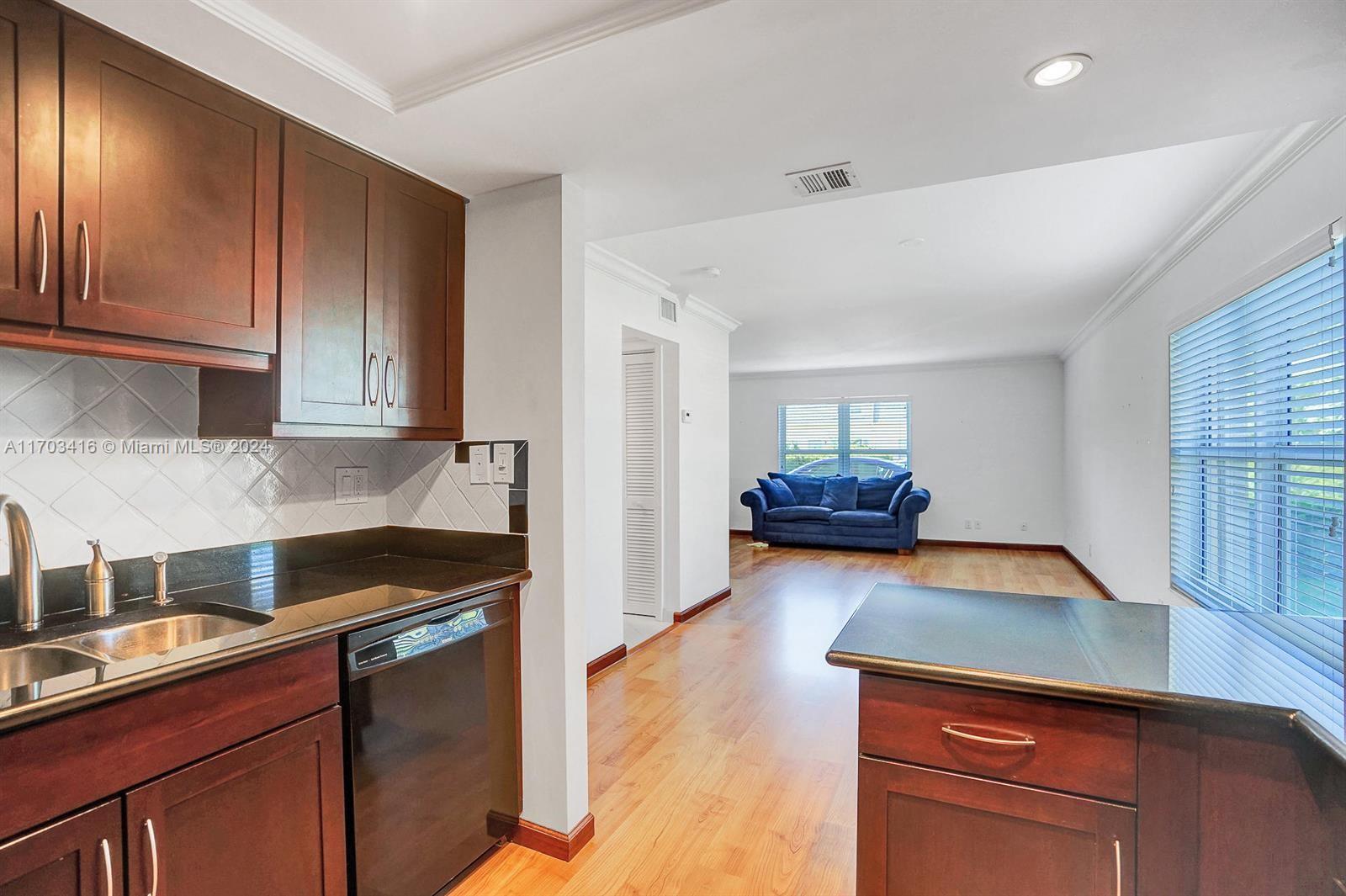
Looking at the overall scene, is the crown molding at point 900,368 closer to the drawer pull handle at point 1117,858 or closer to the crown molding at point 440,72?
the crown molding at point 440,72

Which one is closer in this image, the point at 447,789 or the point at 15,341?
the point at 15,341

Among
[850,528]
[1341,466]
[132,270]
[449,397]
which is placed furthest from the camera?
[850,528]

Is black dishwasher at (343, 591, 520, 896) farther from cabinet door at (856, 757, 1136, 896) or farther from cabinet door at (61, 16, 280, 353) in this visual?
cabinet door at (856, 757, 1136, 896)

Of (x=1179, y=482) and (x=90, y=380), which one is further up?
(x=90, y=380)

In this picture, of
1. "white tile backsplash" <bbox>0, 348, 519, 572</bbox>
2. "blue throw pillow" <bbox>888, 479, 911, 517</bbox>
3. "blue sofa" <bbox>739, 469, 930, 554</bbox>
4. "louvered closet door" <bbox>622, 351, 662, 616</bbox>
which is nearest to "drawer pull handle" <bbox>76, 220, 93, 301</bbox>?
"white tile backsplash" <bbox>0, 348, 519, 572</bbox>

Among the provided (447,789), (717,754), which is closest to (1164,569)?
(717,754)

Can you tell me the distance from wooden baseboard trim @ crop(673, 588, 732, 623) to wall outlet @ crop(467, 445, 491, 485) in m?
2.84

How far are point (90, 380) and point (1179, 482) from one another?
192 inches

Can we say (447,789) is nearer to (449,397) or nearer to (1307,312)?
(449,397)

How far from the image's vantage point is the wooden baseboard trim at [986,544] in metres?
8.12

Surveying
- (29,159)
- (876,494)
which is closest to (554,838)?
(29,159)

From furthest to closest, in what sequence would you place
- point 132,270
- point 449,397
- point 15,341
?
point 449,397 → point 132,270 → point 15,341

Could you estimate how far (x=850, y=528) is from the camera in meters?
8.03

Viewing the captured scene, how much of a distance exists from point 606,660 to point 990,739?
9.53ft
